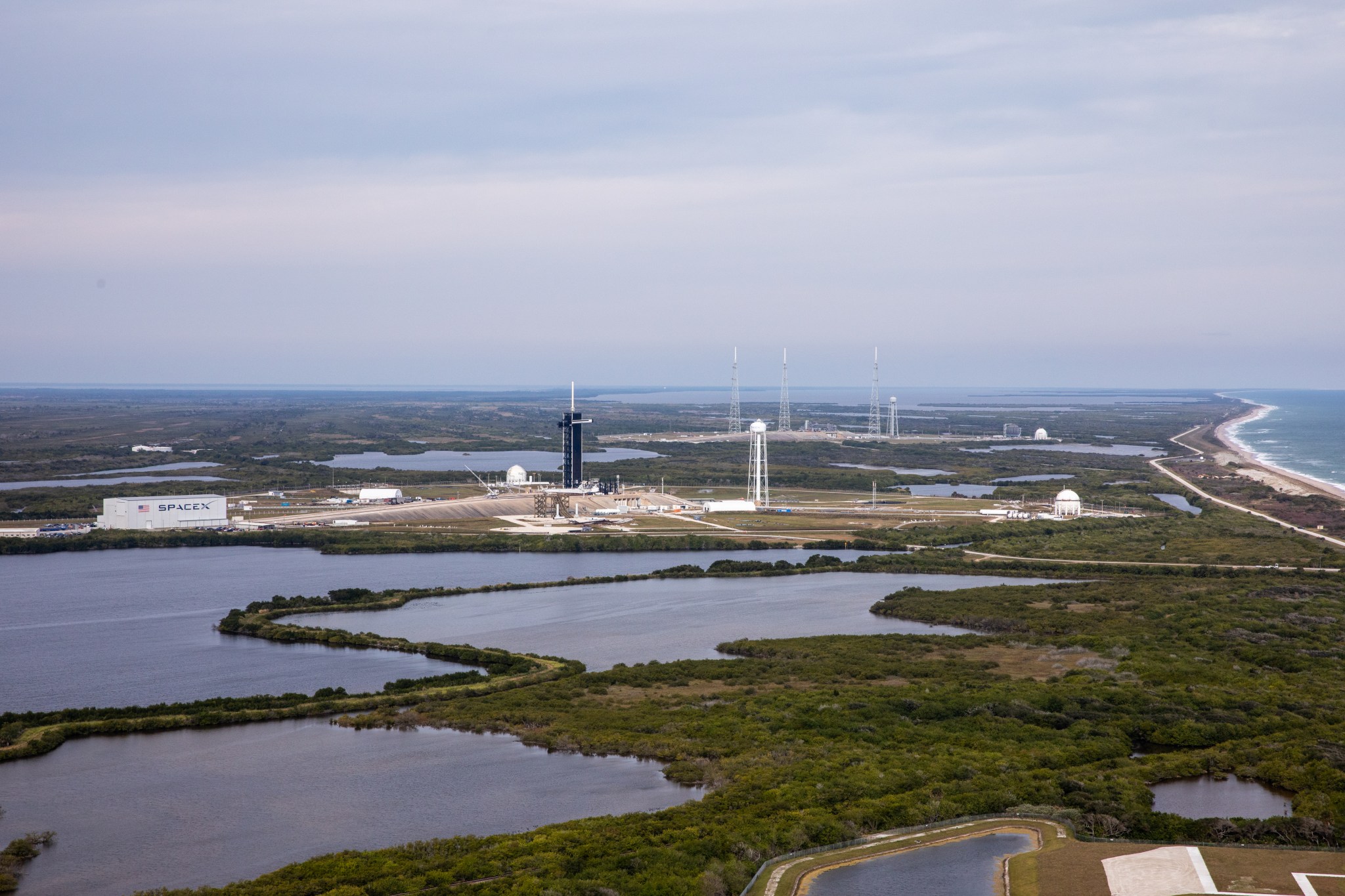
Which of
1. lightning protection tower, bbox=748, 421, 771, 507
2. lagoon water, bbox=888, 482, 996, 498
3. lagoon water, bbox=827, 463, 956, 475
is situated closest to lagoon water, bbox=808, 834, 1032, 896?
lightning protection tower, bbox=748, 421, 771, 507

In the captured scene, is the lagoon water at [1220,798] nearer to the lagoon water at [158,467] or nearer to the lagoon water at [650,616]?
the lagoon water at [650,616]

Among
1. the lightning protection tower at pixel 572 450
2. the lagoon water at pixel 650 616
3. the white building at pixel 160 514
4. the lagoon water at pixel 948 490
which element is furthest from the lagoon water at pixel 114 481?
the lagoon water at pixel 948 490

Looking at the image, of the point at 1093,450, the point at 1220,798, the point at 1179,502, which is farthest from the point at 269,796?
the point at 1093,450

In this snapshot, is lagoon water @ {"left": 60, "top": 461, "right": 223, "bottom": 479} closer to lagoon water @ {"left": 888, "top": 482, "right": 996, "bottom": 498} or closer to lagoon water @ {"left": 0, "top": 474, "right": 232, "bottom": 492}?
lagoon water @ {"left": 0, "top": 474, "right": 232, "bottom": 492}

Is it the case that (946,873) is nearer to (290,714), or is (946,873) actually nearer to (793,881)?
(793,881)

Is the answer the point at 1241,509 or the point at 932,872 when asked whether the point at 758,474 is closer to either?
the point at 1241,509
